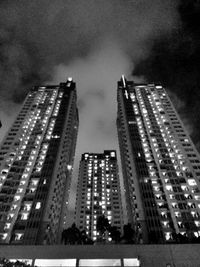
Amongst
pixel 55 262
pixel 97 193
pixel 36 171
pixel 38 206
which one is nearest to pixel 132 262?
pixel 55 262

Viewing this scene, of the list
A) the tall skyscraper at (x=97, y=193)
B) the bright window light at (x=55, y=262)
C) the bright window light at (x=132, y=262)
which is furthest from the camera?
the tall skyscraper at (x=97, y=193)

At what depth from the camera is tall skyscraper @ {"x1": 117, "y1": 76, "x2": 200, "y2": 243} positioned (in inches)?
2603

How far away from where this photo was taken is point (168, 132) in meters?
96.4

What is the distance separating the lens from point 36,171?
83.0 meters

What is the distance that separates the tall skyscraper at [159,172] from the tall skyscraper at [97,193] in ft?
101

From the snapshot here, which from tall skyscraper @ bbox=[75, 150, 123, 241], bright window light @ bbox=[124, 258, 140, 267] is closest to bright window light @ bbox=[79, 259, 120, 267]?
bright window light @ bbox=[124, 258, 140, 267]

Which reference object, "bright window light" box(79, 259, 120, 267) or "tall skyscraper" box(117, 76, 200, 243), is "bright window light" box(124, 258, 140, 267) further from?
"tall skyscraper" box(117, 76, 200, 243)

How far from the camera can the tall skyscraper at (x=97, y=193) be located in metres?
118

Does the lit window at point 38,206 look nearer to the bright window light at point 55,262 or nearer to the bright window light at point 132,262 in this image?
the bright window light at point 55,262

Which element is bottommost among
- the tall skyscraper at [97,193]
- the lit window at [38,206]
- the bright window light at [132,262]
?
the bright window light at [132,262]

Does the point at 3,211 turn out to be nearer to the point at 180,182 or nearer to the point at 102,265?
the point at 102,265

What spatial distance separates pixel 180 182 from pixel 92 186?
228ft

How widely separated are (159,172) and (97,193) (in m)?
59.8

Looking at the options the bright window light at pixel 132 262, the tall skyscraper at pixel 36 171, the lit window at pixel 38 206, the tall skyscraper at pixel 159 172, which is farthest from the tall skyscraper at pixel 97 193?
the bright window light at pixel 132 262
